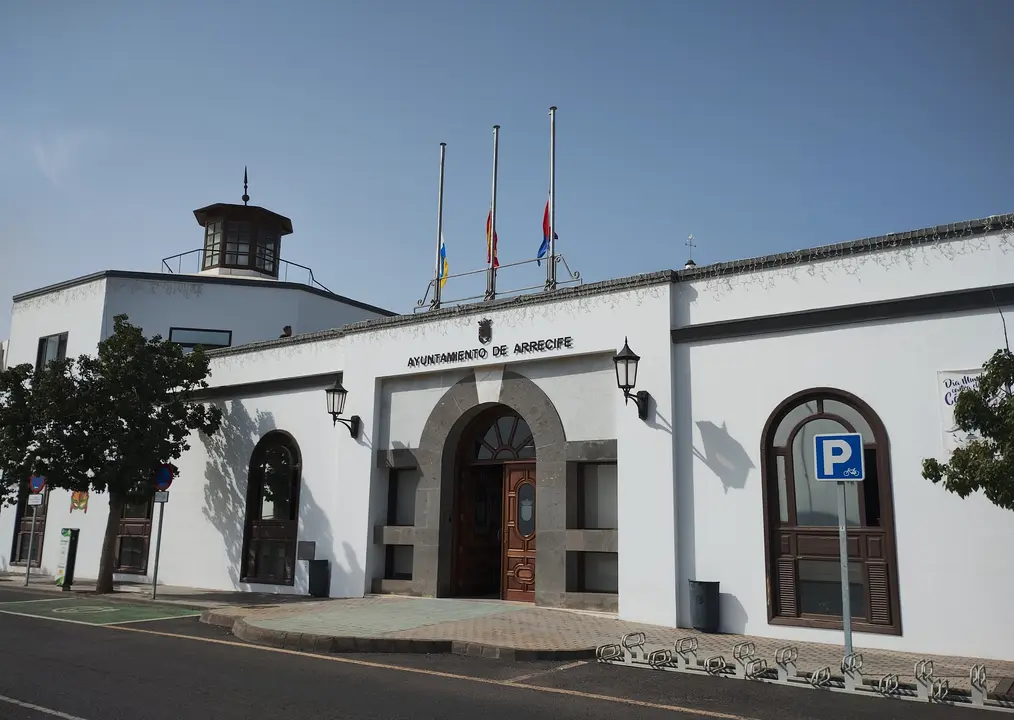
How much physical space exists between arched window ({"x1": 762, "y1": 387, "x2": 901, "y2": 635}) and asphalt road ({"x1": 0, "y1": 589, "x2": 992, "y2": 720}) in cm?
327

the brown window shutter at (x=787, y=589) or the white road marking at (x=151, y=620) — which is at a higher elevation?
the brown window shutter at (x=787, y=589)

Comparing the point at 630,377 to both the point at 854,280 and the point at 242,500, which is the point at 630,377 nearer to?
the point at 854,280

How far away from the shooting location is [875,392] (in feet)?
37.4

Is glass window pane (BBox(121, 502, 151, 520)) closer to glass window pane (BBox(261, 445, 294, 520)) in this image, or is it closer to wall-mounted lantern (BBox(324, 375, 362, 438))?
glass window pane (BBox(261, 445, 294, 520))

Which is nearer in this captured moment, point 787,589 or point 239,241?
point 787,589

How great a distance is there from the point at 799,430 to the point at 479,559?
6.89 metres

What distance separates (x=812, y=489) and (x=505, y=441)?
5.84 meters

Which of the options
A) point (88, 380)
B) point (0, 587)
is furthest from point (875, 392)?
point (0, 587)

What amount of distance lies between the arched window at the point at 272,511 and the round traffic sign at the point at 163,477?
1.85m

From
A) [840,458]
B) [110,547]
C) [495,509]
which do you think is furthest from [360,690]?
[110,547]

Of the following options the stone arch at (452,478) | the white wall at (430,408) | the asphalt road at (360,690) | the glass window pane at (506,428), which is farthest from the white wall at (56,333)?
the asphalt road at (360,690)

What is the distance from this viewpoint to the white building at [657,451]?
430 inches

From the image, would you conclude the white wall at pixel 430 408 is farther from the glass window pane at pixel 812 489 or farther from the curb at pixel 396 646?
the curb at pixel 396 646

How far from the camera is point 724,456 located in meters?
12.5
